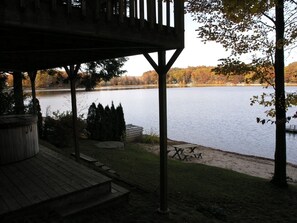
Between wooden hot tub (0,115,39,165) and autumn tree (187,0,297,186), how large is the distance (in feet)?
18.2

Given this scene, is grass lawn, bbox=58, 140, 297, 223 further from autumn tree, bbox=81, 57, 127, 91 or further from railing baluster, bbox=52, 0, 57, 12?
autumn tree, bbox=81, 57, 127, 91

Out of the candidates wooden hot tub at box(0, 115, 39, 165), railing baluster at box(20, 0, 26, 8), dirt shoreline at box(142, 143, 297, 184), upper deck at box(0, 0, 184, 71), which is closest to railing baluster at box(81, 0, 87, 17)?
upper deck at box(0, 0, 184, 71)

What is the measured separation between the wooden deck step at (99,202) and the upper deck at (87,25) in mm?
2361

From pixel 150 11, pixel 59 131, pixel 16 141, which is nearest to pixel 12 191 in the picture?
pixel 16 141

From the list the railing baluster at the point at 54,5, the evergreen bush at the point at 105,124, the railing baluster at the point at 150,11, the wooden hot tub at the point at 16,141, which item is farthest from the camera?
the evergreen bush at the point at 105,124

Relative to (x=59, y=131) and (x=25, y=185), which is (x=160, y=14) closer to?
(x=25, y=185)

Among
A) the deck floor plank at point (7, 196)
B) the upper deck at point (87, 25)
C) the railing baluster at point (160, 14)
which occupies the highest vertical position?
the railing baluster at point (160, 14)

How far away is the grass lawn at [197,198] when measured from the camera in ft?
15.1

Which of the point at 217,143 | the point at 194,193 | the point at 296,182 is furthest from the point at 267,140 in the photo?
the point at 194,193

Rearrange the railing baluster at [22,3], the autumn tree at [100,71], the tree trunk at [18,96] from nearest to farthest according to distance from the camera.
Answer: the railing baluster at [22,3] → the tree trunk at [18,96] → the autumn tree at [100,71]

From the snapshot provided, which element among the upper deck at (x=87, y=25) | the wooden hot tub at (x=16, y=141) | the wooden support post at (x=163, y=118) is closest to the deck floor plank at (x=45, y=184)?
the wooden hot tub at (x=16, y=141)

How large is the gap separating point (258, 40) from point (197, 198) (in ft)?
18.2

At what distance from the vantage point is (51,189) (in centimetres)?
438

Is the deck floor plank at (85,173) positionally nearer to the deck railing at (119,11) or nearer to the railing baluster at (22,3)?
the deck railing at (119,11)
